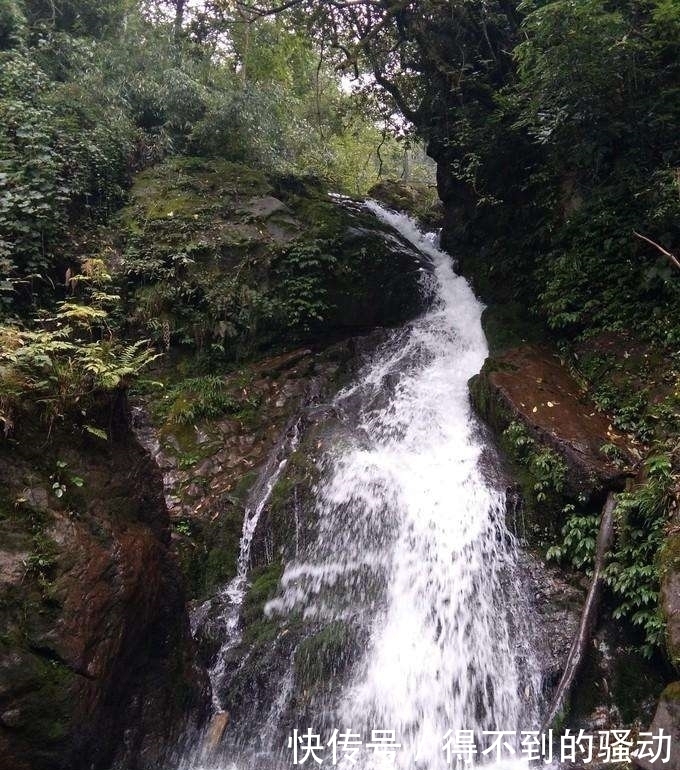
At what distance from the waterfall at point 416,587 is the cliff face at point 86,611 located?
1.07 m

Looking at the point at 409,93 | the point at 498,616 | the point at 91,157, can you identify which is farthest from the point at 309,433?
the point at 409,93

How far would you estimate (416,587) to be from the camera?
618 cm

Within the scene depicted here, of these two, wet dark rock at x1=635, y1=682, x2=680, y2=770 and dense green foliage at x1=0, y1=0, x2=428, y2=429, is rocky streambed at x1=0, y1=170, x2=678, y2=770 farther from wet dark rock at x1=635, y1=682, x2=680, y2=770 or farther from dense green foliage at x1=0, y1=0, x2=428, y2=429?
dense green foliage at x1=0, y1=0, x2=428, y2=429

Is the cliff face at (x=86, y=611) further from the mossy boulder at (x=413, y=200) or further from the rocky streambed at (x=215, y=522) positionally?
the mossy boulder at (x=413, y=200)

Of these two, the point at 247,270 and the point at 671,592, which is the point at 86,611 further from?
the point at 247,270

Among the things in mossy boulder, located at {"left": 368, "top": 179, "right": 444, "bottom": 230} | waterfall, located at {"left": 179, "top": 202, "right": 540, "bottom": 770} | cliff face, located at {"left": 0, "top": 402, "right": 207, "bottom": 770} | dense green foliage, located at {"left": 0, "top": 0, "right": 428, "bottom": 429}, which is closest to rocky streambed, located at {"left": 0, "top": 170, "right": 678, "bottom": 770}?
cliff face, located at {"left": 0, "top": 402, "right": 207, "bottom": 770}

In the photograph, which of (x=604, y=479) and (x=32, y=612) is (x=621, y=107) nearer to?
(x=604, y=479)

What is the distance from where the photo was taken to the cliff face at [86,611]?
13.5ft

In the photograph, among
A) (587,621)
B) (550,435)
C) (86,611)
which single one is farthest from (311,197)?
(587,621)

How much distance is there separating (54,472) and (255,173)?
10066 mm

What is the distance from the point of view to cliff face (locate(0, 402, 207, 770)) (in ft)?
13.5

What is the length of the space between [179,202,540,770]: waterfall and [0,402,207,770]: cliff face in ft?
3.52

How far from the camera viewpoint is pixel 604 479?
237 inches

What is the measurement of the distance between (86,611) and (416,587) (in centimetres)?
364
